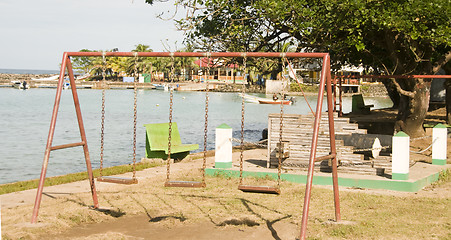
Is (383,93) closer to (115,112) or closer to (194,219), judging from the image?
(115,112)

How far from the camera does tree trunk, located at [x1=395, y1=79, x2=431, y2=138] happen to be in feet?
67.3

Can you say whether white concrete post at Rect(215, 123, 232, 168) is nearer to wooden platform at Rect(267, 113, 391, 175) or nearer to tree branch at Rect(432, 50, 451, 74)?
wooden platform at Rect(267, 113, 391, 175)

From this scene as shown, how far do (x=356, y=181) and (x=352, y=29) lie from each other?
630cm

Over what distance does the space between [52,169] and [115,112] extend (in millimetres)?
38983

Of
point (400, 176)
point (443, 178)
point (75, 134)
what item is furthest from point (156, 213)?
point (75, 134)

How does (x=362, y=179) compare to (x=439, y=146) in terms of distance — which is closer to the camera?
(x=362, y=179)

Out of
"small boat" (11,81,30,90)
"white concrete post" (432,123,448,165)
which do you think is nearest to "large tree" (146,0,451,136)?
"white concrete post" (432,123,448,165)

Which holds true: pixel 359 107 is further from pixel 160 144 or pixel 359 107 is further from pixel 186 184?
pixel 186 184

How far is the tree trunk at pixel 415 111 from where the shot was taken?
67.3 ft

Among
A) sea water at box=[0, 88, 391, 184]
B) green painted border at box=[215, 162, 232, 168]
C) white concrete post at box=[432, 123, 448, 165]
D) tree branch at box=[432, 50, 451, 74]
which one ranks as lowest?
sea water at box=[0, 88, 391, 184]

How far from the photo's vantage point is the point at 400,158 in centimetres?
1284

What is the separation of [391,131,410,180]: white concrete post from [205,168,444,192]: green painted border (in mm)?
202

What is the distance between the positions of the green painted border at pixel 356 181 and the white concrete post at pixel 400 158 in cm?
20

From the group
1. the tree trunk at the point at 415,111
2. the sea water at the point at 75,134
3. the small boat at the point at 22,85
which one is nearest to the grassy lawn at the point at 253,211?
the tree trunk at the point at 415,111
